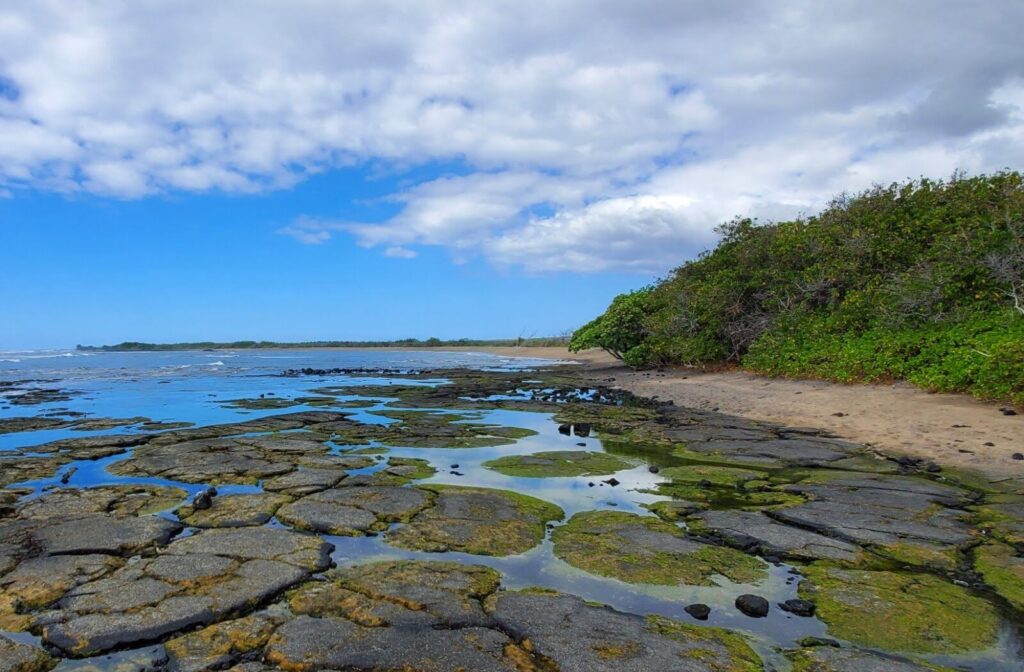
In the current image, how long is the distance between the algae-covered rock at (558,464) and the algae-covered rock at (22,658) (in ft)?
23.2

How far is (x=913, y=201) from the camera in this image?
85.2 feet

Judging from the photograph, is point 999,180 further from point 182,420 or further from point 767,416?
point 182,420

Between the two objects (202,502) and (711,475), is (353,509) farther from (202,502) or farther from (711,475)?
(711,475)

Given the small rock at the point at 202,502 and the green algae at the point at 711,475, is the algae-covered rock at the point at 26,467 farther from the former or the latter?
the green algae at the point at 711,475

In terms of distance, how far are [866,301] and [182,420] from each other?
2437cm

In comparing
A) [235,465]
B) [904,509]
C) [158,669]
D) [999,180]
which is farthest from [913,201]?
[158,669]

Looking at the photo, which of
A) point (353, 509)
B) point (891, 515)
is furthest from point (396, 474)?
point (891, 515)

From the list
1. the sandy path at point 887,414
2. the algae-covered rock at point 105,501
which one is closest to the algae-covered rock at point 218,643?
the algae-covered rock at point 105,501

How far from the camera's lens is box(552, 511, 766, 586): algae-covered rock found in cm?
581

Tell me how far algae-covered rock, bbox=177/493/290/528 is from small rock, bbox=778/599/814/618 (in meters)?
5.92

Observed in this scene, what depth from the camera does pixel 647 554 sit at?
6316mm

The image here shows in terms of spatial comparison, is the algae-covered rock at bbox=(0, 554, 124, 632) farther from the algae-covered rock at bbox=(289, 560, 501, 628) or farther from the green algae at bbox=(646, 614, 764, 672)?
the green algae at bbox=(646, 614, 764, 672)

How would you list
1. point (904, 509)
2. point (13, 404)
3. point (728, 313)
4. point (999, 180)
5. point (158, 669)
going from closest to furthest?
point (158, 669), point (904, 509), point (13, 404), point (999, 180), point (728, 313)

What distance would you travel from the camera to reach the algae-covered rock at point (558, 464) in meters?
10.5
